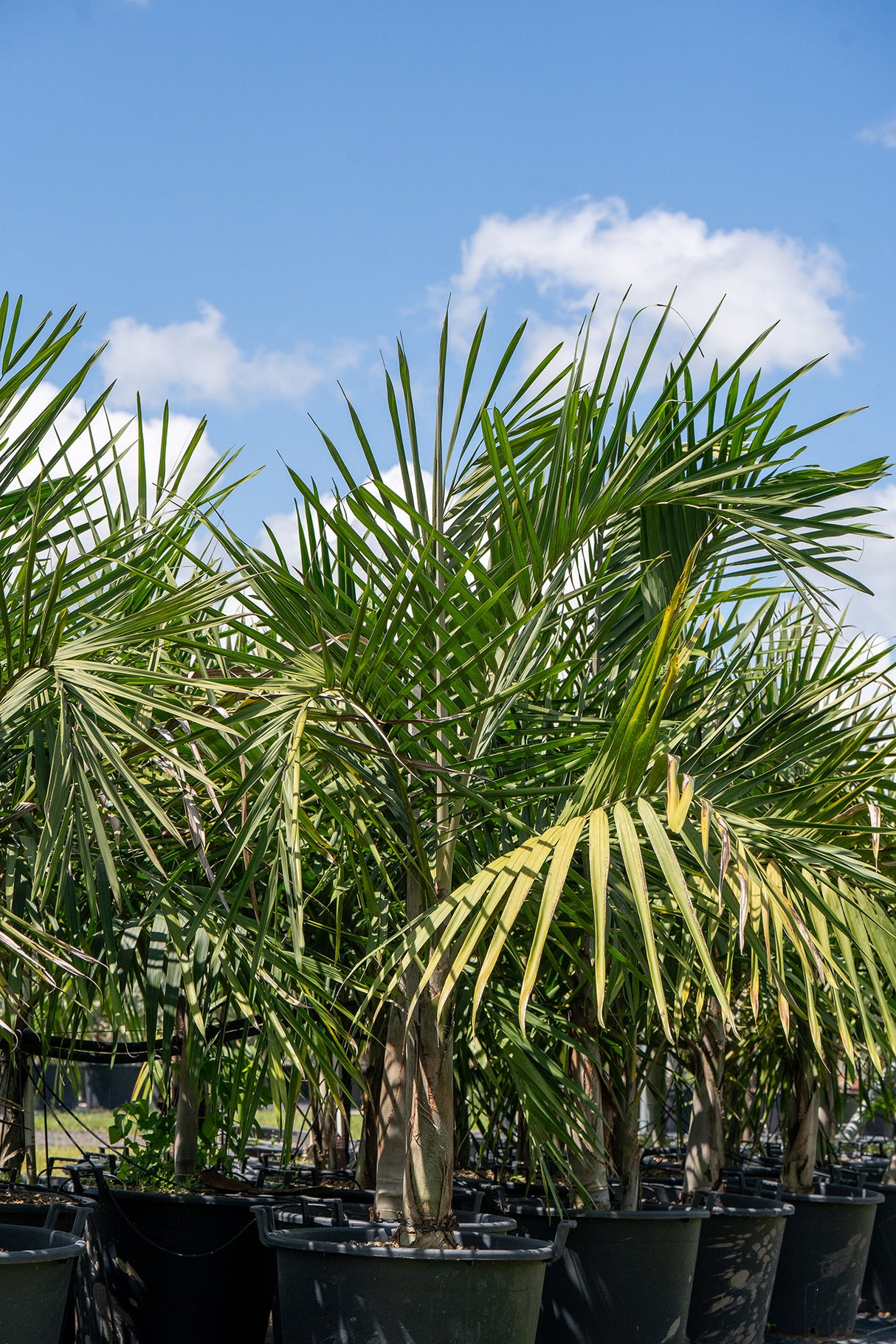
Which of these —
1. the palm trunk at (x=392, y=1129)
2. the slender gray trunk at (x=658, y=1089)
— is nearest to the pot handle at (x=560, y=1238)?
the palm trunk at (x=392, y=1129)

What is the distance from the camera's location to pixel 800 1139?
4.46 metres

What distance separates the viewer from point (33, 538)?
191 cm

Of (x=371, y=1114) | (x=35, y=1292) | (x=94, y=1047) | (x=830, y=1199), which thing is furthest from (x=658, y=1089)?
(x=35, y=1292)

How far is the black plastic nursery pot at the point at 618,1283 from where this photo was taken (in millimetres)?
3031

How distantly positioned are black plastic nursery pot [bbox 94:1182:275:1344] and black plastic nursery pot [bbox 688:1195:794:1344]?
1.44 metres

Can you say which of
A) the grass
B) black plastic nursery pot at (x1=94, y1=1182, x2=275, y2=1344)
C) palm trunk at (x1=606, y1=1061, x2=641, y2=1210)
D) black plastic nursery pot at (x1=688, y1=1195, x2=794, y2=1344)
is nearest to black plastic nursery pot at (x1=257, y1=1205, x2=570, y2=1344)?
black plastic nursery pot at (x1=94, y1=1182, x2=275, y2=1344)

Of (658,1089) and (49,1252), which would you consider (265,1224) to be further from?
(658,1089)

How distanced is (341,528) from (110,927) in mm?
842

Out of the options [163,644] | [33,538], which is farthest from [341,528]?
[33,538]

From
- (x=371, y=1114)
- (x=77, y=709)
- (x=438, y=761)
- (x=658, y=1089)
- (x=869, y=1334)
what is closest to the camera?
(x=77, y=709)

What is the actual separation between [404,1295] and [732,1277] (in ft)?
6.59

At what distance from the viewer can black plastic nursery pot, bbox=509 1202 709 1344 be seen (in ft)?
9.95

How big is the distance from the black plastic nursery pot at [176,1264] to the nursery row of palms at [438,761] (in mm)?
381

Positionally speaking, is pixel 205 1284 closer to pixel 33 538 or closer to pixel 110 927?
pixel 110 927
